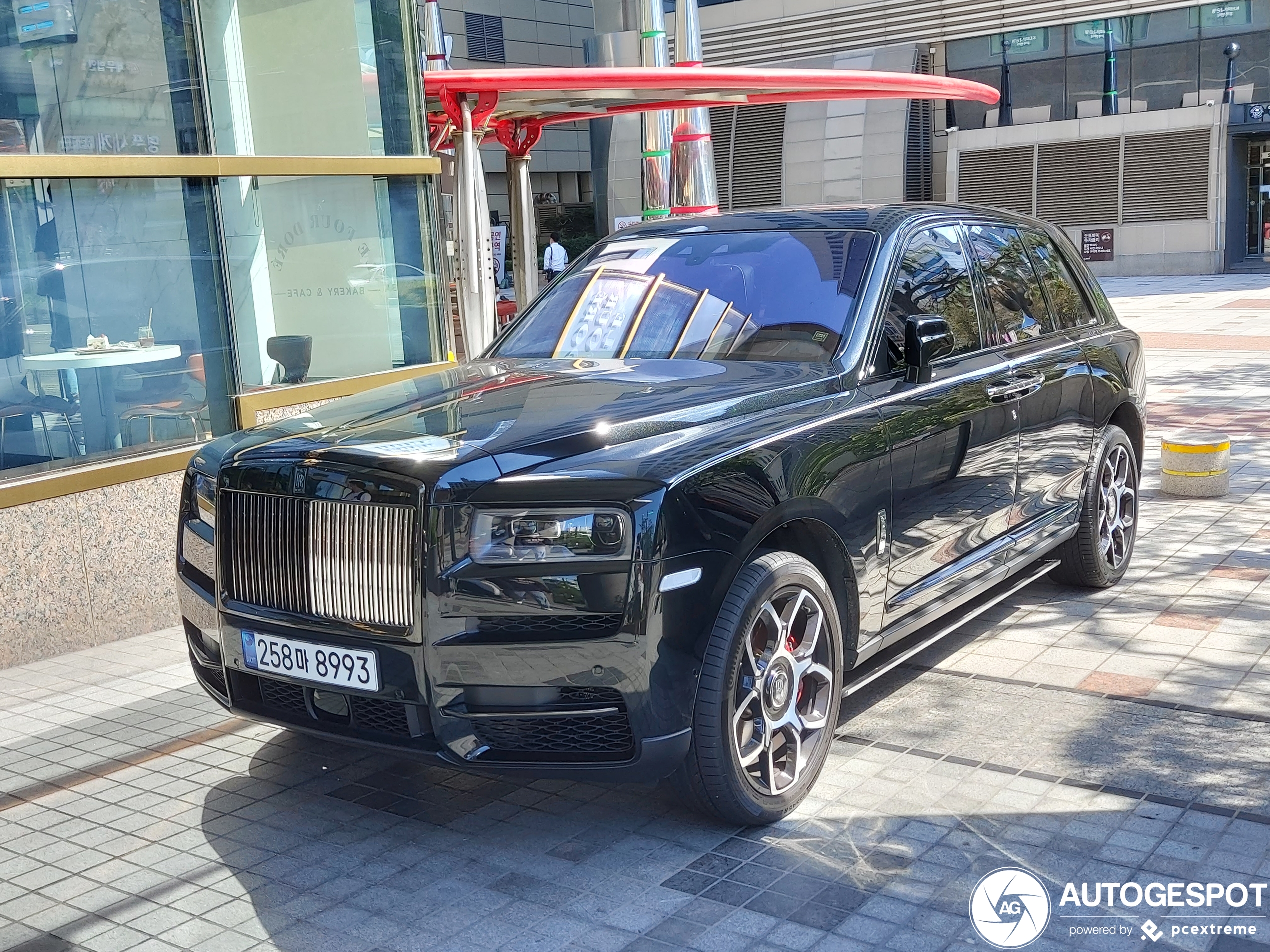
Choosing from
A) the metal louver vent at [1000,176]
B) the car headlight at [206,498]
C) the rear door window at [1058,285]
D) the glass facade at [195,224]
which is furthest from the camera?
the metal louver vent at [1000,176]

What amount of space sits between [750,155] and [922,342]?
3765 cm

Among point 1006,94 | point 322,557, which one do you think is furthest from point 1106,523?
point 1006,94

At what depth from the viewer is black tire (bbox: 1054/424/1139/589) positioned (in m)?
6.23

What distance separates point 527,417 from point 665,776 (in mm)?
1151

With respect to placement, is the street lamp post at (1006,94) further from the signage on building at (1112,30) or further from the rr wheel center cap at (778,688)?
the rr wheel center cap at (778,688)

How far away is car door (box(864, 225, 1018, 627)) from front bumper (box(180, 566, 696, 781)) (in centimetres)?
131

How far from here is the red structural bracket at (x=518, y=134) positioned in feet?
40.4

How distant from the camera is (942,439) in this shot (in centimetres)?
480

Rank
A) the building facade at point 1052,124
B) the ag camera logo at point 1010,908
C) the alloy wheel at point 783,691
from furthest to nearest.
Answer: the building facade at point 1052,124 < the alloy wheel at point 783,691 < the ag camera logo at point 1010,908

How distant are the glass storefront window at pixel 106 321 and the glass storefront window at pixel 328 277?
0.90 ft

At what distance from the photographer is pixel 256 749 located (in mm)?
4941

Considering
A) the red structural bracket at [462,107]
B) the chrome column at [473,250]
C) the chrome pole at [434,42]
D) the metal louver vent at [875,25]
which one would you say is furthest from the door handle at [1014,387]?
the metal louver vent at [875,25]

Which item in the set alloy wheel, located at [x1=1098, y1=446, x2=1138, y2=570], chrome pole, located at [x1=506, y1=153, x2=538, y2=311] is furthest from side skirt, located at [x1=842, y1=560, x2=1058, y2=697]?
chrome pole, located at [x1=506, y1=153, x2=538, y2=311]

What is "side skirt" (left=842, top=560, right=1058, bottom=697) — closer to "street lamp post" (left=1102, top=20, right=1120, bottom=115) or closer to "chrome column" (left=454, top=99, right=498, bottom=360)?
"chrome column" (left=454, top=99, right=498, bottom=360)
